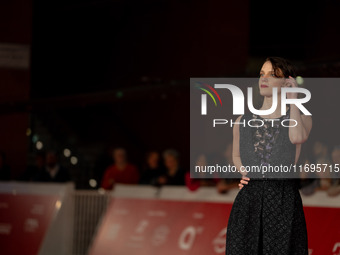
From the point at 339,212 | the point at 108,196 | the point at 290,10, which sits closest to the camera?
the point at 339,212

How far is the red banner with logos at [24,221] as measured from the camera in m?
8.87

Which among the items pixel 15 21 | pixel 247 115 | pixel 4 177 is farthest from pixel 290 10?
pixel 247 115

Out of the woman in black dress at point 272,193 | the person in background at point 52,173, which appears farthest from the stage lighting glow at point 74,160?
the woman in black dress at point 272,193

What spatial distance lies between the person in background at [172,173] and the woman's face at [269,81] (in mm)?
4458

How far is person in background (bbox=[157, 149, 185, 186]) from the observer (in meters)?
8.20

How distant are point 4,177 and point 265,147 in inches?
307

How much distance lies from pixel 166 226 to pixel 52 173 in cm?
271

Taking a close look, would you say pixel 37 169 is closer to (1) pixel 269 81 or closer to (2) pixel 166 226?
(2) pixel 166 226

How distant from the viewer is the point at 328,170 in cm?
511

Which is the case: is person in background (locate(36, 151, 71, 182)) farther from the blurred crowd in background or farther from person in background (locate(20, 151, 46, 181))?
person in background (locate(20, 151, 46, 181))

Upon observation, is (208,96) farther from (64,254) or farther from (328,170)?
(64,254)

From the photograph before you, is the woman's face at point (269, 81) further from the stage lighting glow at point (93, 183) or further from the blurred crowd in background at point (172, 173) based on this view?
the stage lighting glow at point (93, 183)

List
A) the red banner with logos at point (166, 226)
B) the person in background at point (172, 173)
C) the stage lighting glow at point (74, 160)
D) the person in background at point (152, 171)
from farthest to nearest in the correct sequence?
the stage lighting glow at point (74, 160), the person in background at point (152, 171), the person in background at point (172, 173), the red banner with logos at point (166, 226)

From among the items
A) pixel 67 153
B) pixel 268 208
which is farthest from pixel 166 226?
pixel 67 153
